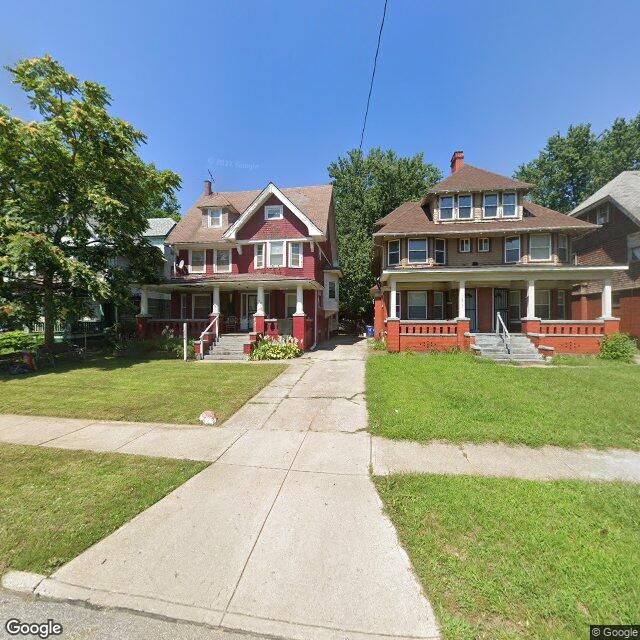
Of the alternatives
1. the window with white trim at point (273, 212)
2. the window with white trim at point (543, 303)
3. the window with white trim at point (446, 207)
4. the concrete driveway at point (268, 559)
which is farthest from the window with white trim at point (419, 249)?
the concrete driveway at point (268, 559)

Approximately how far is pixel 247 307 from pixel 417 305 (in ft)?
33.8

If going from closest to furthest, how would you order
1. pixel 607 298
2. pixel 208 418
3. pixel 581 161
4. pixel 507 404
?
pixel 208 418 → pixel 507 404 → pixel 607 298 → pixel 581 161

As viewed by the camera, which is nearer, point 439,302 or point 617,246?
point 439,302

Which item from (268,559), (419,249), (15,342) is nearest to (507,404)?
(268,559)

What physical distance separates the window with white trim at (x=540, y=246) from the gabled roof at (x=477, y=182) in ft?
8.54

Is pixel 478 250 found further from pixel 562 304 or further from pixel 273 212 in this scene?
pixel 273 212

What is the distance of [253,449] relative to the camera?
17.0ft

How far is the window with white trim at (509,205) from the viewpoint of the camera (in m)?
17.1

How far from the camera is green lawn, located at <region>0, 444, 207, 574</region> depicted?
295cm

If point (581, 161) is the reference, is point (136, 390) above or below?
below

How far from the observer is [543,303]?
17.6m

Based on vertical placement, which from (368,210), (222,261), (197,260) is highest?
(368,210)

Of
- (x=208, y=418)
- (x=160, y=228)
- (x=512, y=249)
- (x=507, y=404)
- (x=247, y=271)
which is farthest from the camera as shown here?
(x=160, y=228)

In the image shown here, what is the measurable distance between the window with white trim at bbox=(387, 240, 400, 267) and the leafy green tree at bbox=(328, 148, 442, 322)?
10055mm
